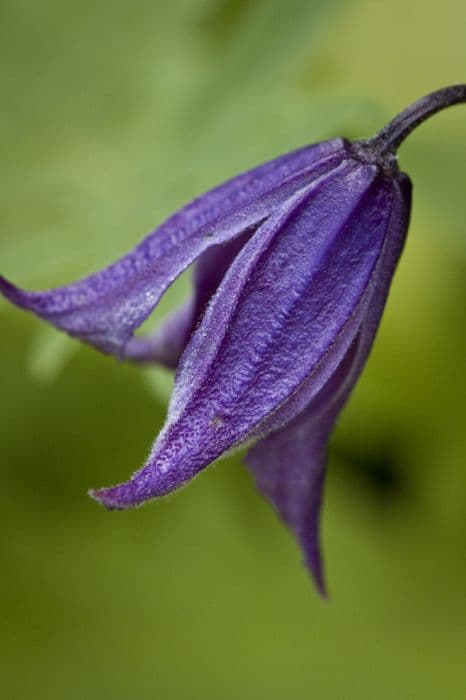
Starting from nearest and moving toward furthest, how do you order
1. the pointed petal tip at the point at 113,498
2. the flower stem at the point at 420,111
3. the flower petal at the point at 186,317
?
the pointed petal tip at the point at 113,498 → the flower stem at the point at 420,111 → the flower petal at the point at 186,317

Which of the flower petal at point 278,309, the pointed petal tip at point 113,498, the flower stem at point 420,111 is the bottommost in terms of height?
the pointed petal tip at point 113,498

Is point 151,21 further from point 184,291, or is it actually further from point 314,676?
point 314,676

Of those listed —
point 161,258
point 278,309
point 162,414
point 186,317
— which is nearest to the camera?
point 278,309

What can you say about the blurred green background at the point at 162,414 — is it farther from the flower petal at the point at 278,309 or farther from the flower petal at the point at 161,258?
the flower petal at the point at 278,309

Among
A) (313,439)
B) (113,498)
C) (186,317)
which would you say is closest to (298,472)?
(313,439)

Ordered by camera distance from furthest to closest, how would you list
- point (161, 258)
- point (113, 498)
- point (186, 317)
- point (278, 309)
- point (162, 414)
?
point (162, 414), point (186, 317), point (161, 258), point (278, 309), point (113, 498)

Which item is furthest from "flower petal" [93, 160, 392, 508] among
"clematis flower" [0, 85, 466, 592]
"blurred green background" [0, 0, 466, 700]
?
"blurred green background" [0, 0, 466, 700]

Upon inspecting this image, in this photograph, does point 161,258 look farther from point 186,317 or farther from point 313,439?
point 313,439

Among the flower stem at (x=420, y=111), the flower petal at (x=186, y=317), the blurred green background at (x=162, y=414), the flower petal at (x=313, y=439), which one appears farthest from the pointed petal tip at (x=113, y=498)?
the blurred green background at (x=162, y=414)
